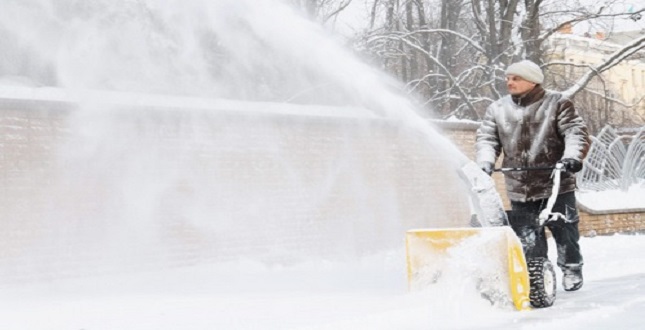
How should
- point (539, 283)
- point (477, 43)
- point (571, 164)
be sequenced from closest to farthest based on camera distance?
point (539, 283)
point (571, 164)
point (477, 43)

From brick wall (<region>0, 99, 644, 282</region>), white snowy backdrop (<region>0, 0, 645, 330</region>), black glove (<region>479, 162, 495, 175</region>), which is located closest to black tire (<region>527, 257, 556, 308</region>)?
white snowy backdrop (<region>0, 0, 645, 330</region>)

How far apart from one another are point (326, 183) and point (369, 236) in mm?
1155

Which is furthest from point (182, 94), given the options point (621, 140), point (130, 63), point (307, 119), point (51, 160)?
point (621, 140)

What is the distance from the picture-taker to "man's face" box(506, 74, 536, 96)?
6895 millimetres

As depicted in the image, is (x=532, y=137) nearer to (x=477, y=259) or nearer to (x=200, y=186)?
(x=477, y=259)

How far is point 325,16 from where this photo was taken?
23.2 metres

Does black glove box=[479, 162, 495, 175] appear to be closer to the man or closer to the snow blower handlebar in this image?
the man

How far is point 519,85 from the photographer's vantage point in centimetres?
691

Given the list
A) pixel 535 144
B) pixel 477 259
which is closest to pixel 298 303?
pixel 477 259

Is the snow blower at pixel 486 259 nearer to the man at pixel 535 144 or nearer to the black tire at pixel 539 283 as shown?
the black tire at pixel 539 283

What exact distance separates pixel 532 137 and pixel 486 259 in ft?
4.69

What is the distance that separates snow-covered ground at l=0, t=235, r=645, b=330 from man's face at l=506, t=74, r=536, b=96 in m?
1.59

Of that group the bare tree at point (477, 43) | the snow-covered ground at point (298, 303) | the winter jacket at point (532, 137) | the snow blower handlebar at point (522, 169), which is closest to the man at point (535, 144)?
the winter jacket at point (532, 137)

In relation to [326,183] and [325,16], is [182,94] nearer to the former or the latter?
[326,183]
